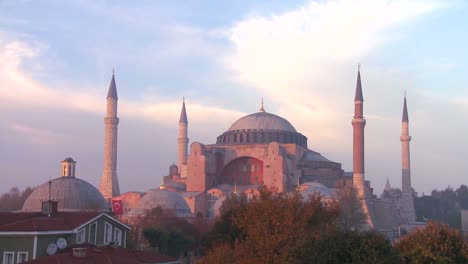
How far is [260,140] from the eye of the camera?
2290 inches

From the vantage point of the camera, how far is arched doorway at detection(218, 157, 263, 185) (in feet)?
183

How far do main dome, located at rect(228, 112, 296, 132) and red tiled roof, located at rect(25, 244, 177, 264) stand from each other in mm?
41316

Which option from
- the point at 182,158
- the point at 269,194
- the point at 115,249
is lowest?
the point at 115,249

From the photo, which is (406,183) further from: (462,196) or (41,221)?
(41,221)

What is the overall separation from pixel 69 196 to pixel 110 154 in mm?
20187

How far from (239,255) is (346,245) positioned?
164 inches

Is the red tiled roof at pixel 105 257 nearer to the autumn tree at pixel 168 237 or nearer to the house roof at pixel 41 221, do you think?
the house roof at pixel 41 221

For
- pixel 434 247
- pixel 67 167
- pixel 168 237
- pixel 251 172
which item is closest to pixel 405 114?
pixel 251 172

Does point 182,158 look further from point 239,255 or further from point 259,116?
point 239,255

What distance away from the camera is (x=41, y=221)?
1784cm

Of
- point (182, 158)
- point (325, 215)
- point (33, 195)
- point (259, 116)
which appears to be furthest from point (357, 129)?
point (325, 215)

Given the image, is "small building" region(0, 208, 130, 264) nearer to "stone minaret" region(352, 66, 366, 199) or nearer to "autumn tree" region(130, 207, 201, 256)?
"autumn tree" region(130, 207, 201, 256)

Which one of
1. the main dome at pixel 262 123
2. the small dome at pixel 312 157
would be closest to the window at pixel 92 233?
the small dome at pixel 312 157

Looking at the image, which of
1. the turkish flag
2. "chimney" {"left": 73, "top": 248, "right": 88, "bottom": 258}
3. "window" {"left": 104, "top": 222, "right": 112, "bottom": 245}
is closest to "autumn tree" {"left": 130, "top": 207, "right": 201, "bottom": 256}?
"window" {"left": 104, "top": 222, "right": 112, "bottom": 245}
